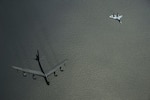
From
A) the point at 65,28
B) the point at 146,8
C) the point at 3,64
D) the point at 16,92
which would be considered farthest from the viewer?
the point at 146,8

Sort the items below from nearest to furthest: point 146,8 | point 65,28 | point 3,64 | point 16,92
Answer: point 16,92 < point 3,64 < point 65,28 < point 146,8

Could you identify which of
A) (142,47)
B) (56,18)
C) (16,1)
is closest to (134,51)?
(142,47)

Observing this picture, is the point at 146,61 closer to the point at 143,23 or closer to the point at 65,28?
the point at 143,23

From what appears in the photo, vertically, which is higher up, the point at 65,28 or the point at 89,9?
the point at 89,9

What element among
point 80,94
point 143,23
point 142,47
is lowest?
point 80,94

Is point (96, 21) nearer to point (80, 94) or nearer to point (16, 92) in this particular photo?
point (80, 94)

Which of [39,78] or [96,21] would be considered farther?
[96,21]

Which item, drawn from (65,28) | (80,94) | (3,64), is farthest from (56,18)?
(80,94)

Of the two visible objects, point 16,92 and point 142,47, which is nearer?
point 16,92

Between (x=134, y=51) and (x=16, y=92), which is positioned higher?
(x=134, y=51)
